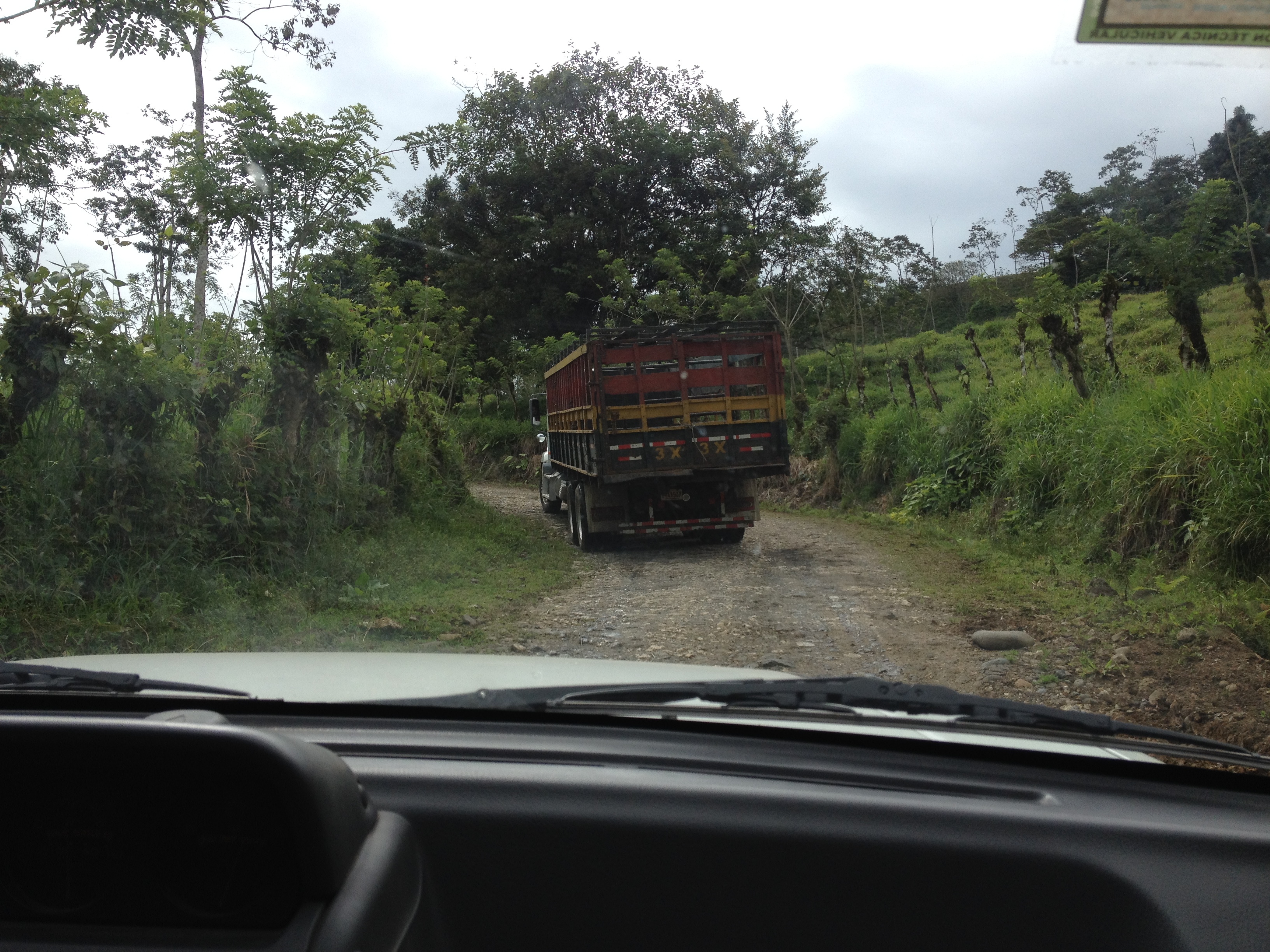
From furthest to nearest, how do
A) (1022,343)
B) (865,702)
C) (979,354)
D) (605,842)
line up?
1. (979,354)
2. (1022,343)
3. (865,702)
4. (605,842)

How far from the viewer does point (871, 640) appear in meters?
6.79

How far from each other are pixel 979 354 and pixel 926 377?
1.13m

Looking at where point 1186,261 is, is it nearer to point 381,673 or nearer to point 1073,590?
point 1073,590

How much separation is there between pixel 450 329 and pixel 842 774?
14939mm

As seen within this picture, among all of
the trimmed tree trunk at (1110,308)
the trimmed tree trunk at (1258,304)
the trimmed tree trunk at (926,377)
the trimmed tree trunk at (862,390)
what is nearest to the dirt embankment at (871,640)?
the trimmed tree trunk at (1110,308)

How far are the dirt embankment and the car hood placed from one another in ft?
10.2

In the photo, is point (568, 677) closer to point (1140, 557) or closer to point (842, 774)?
point (842, 774)

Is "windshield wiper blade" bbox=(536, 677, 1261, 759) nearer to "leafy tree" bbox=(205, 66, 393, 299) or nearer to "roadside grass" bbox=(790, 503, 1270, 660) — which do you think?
"roadside grass" bbox=(790, 503, 1270, 660)

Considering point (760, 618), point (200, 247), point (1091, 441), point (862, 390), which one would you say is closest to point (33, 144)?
point (200, 247)

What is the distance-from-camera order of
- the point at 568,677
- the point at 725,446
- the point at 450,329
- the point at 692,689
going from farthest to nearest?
1. the point at 450,329
2. the point at 725,446
3. the point at 568,677
4. the point at 692,689

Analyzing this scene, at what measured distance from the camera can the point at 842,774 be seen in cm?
188

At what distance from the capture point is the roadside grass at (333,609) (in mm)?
6309

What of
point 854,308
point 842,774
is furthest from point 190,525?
point 854,308

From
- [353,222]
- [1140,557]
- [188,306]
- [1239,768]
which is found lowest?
[1140,557]
